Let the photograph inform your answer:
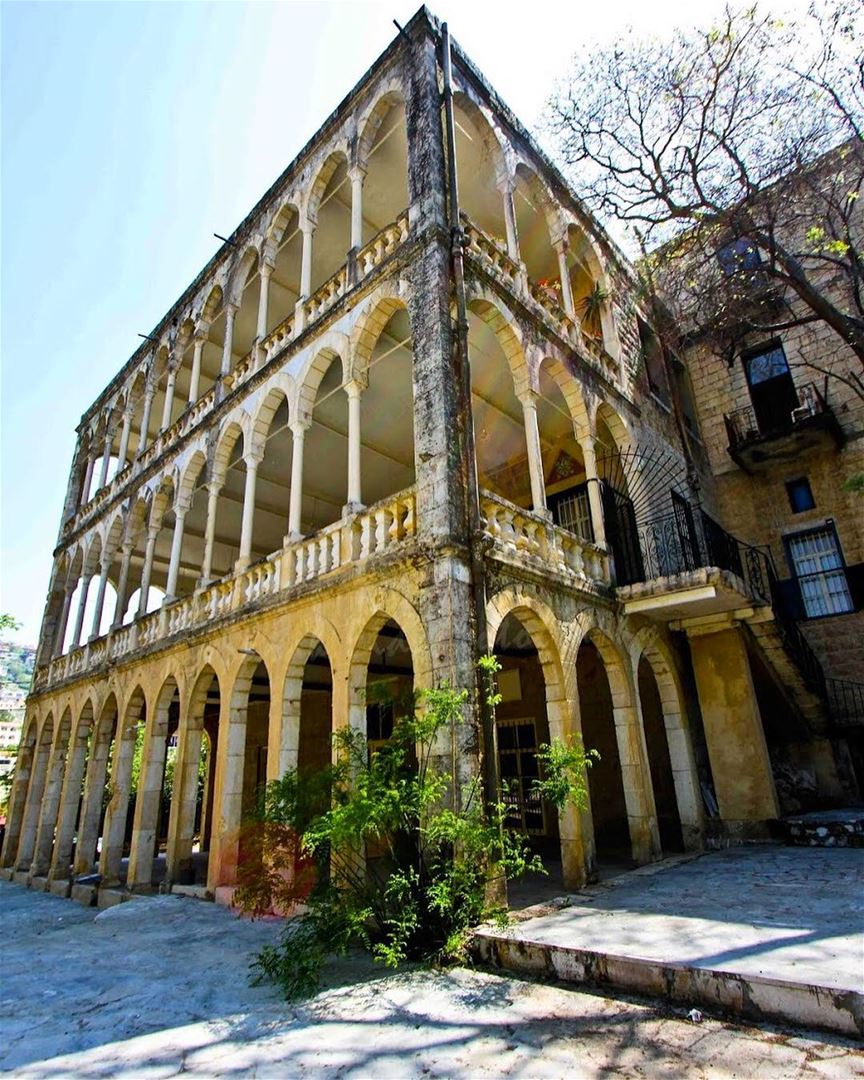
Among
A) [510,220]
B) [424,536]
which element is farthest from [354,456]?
[510,220]

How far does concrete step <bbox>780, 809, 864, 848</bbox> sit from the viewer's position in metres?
8.76

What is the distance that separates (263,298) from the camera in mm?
12469

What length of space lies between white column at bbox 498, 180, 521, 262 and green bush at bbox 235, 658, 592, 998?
7312 mm

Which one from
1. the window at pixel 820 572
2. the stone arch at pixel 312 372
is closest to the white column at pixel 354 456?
the stone arch at pixel 312 372

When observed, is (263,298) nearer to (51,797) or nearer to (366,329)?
(366,329)

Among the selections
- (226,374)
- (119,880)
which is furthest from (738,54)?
(119,880)

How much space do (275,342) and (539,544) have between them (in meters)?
6.72

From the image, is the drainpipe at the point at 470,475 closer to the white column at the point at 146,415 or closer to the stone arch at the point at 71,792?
the white column at the point at 146,415

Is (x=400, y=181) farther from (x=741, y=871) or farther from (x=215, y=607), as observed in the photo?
(x=741, y=871)

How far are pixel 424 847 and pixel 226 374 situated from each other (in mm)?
10604

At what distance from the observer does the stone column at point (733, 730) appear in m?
9.69

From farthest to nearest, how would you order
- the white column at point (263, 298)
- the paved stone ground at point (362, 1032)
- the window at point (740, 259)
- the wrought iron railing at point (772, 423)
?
the wrought iron railing at point (772, 423) → the white column at point (263, 298) → the window at point (740, 259) → the paved stone ground at point (362, 1032)

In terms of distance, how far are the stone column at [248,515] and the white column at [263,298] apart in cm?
253

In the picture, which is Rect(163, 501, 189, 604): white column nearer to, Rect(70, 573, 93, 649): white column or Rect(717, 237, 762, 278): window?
Rect(70, 573, 93, 649): white column
